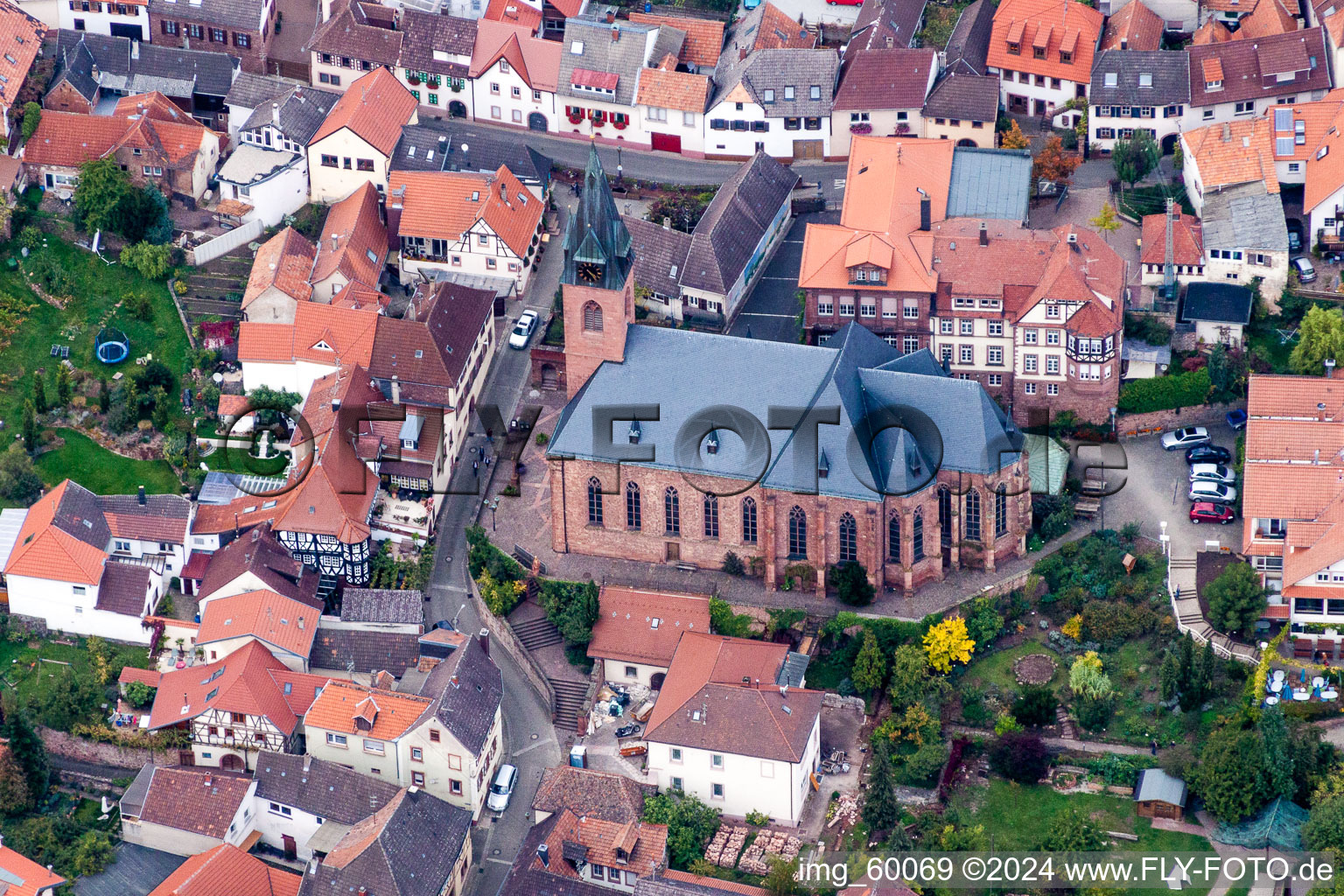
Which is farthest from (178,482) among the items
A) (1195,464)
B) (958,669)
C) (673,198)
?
(1195,464)

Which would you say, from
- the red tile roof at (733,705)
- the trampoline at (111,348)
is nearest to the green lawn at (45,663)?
the trampoline at (111,348)

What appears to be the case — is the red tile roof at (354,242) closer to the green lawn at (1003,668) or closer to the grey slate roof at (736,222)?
the grey slate roof at (736,222)

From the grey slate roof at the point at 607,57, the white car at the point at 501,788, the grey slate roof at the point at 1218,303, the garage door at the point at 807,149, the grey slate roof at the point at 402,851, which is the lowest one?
the grey slate roof at the point at 402,851

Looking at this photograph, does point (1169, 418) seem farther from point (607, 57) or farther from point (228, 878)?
point (228, 878)

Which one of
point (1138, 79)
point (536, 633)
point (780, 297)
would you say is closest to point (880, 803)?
point (536, 633)

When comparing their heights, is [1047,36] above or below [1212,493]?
above

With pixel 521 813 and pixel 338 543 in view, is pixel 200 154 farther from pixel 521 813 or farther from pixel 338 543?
pixel 521 813
